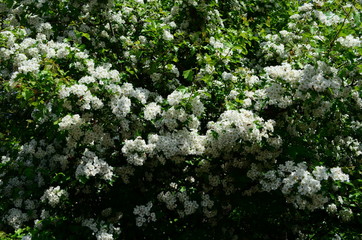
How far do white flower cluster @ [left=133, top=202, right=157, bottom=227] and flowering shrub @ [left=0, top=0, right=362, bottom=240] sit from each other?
0.07 feet

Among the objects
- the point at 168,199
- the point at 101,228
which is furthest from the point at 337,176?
the point at 101,228

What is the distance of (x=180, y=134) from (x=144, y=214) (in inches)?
51.8

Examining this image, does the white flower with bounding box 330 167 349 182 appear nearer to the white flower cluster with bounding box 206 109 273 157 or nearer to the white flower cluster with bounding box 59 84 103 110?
the white flower cluster with bounding box 206 109 273 157

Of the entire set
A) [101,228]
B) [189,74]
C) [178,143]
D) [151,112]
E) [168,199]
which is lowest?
[101,228]

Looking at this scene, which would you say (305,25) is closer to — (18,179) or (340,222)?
(340,222)

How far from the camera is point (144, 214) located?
16.4 ft

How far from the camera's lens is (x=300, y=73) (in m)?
4.76

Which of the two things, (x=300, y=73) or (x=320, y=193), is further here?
(x=300, y=73)

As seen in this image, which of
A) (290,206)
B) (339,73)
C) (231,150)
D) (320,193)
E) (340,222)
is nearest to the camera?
(320,193)

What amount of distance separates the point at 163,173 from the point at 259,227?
86.8 inches

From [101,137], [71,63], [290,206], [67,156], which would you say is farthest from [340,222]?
[71,63]

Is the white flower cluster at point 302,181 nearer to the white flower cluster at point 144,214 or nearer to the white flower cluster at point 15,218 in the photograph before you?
the white flower cluster at point 144,214

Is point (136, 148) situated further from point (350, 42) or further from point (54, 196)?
point (350, 42)

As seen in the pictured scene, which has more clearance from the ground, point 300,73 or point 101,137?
point 300,73
